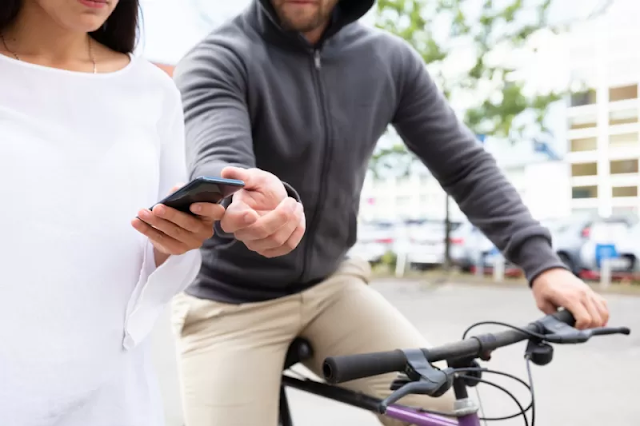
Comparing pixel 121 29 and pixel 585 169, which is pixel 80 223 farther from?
pixel 585 169

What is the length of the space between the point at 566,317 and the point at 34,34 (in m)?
1.18

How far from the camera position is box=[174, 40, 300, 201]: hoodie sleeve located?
1104mm

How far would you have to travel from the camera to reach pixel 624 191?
11.8 metres

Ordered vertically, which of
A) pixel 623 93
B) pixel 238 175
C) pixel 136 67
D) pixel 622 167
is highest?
pixel 136 67

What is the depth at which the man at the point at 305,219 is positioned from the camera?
1.30m

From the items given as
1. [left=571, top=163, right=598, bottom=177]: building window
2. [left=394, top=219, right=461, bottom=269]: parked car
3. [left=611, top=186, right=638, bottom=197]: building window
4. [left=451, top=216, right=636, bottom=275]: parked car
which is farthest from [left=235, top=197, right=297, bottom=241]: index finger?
[left=571, top=163, right=598, bottom=177]: building window

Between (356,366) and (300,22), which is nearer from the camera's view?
(356,366)

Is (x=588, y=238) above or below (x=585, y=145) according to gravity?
below

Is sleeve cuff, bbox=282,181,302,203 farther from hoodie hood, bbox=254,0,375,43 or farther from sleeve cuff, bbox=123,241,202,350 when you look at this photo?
hoodie hood, bbox=254,0,375,43

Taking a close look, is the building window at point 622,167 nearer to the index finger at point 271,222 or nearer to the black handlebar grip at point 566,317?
the black handlebar grip at point 566,317

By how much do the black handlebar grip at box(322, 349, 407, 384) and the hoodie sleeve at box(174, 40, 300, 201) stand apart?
14.7 inches

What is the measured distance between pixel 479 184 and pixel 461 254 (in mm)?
7881

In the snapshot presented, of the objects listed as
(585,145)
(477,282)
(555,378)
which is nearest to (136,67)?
(555,378)

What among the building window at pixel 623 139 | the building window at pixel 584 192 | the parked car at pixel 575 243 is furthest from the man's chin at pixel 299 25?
the building window at pixel 584 192
